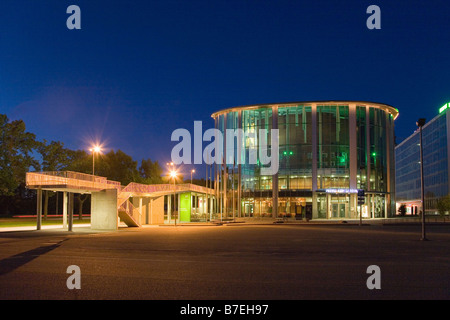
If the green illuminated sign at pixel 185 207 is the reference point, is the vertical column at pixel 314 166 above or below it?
above

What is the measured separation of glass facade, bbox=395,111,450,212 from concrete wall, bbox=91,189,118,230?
75.8 metres

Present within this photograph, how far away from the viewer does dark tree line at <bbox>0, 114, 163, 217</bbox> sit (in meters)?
54.8

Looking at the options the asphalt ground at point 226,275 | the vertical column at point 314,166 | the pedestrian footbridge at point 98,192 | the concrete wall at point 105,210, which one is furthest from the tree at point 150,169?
the asphalt ground at point 226,275

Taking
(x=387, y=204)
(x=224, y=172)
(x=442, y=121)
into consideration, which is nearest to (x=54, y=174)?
(x=224, y=172)

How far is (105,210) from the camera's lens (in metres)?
41.8

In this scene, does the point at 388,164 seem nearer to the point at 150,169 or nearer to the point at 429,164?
the point at 429,164

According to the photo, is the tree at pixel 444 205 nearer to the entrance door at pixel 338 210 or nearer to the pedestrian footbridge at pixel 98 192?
the entrance door at pixel 338 210

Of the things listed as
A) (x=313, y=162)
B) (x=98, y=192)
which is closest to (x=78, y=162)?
(x=98, y=192)

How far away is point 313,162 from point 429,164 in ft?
156

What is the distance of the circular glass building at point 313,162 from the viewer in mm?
75000

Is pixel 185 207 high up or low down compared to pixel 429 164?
down

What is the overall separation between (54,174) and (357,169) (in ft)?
168

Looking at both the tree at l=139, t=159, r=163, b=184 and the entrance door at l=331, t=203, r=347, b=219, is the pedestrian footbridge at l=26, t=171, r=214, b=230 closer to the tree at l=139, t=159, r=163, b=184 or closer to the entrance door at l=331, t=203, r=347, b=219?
the entrance door at l=331, t=203, r=347, b=219
